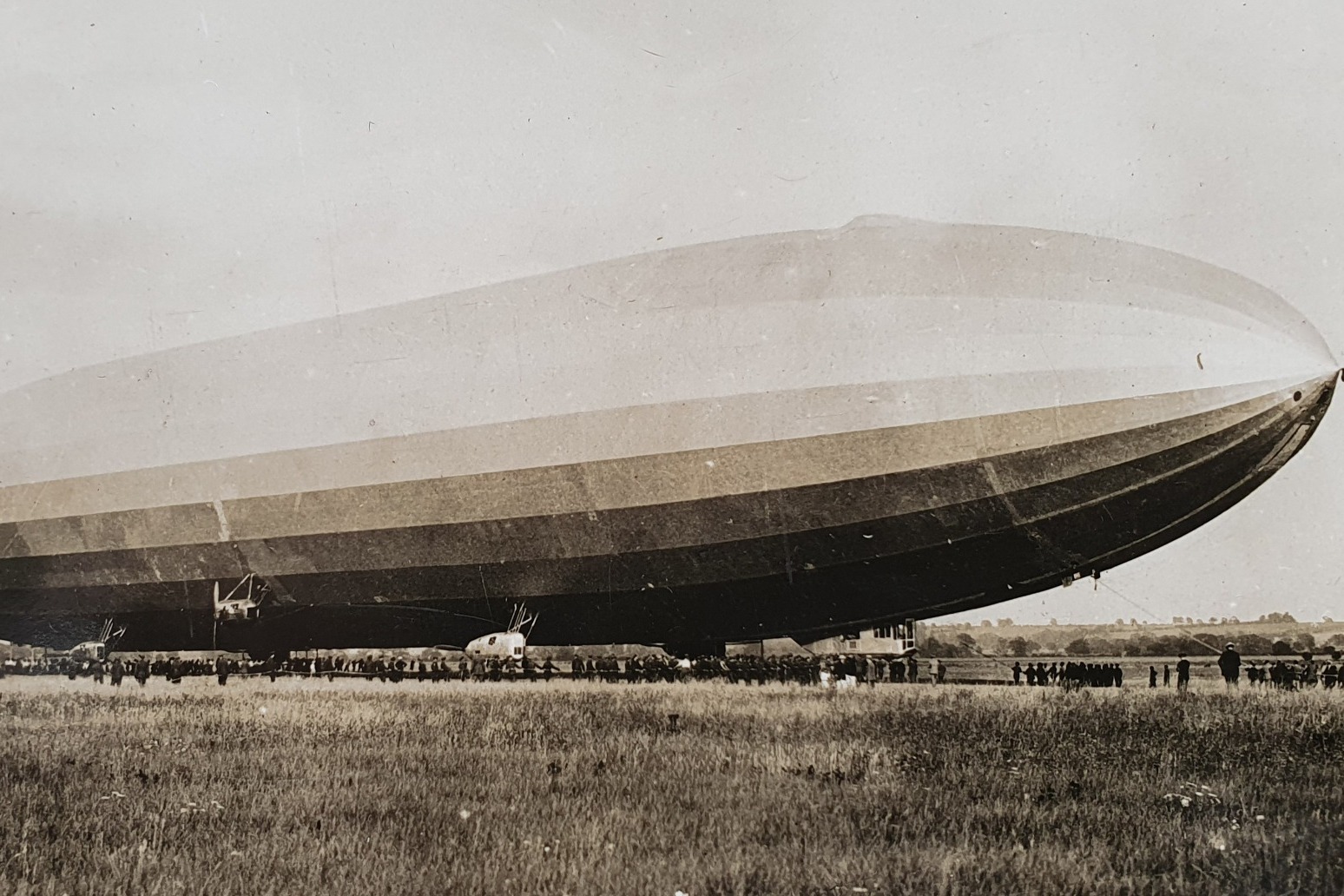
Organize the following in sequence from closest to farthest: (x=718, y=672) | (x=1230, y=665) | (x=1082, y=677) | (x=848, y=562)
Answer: (x=848, y=562) < (x=1230, y=665) < (x=718, y=672) < (x=1082, y=677)

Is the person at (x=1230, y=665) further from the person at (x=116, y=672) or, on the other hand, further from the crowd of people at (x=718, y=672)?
the person at (x=116, y=672)

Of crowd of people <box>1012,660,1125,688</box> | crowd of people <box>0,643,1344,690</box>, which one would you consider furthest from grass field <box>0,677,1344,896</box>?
crowd of people <box>0,643,1344,690</box>

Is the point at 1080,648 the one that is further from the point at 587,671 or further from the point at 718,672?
the point at 587,671

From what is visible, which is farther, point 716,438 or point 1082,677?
point 1082,677

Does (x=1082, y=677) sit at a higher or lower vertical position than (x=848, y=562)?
lower

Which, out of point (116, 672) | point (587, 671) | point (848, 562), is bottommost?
point (587, 671)

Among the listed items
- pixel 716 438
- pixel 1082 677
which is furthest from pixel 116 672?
pixel 1082 677

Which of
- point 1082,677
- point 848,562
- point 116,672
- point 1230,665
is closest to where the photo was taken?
point 848,562
